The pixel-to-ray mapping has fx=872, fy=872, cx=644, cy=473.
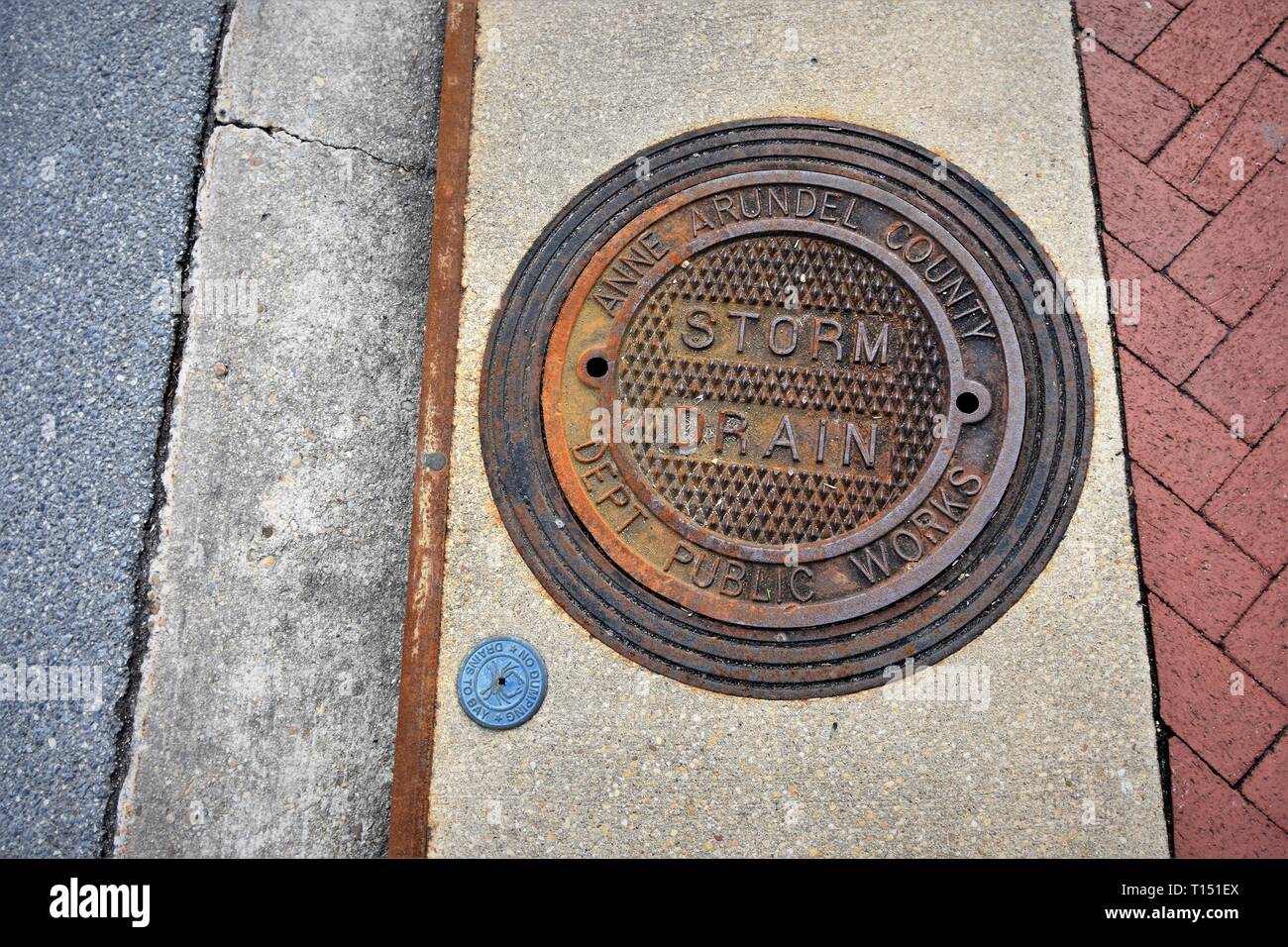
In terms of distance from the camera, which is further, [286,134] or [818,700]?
[286,134]

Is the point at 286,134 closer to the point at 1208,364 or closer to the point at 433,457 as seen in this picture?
the point at 433,457

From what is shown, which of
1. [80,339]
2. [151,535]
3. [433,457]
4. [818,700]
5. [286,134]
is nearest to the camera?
[818,700]

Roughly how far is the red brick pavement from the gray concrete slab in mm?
94

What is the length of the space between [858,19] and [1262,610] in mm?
2021

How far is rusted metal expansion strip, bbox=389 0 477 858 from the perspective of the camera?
86.0 inches

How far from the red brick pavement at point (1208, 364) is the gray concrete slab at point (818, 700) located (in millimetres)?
94

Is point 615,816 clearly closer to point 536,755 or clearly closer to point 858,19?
point 536,755

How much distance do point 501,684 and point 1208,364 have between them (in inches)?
83.6

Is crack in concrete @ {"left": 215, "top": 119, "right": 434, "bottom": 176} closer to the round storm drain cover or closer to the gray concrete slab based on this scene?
the gray concrete slab

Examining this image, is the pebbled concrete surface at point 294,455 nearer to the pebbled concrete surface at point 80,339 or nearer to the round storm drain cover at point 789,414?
the pebbled concrete surface at point 80,339

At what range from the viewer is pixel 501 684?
224 cm

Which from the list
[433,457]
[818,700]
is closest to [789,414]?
[818,700]

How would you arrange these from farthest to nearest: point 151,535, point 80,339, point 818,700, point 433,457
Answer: point 80,339
point 151,535
point 433,457
point 818,700

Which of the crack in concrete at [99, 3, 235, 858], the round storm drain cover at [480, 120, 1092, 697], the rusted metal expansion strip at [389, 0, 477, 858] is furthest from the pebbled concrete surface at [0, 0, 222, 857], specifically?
the round storm drain cover at [480, 120, 1092, 697]
